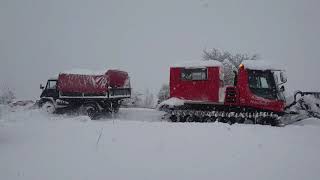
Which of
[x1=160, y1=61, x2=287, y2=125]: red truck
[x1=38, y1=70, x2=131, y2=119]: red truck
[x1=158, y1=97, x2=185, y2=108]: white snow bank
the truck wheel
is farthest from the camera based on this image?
the truck wheel

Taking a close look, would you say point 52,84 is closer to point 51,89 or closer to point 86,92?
point 51,89

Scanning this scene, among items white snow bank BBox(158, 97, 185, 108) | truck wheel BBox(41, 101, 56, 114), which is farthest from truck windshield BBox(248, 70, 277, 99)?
truck wheel BBox(41, 101, 56, 114)

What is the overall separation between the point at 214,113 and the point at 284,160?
30.7ft

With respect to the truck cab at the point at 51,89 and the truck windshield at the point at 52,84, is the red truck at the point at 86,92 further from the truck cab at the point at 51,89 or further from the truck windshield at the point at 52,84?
the truck windshield at the point at 52,84

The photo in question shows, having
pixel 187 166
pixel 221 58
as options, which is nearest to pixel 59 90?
pixel 187 166

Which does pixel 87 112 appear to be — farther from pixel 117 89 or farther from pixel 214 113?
pixel 214 113

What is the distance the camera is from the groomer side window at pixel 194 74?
16.8 m

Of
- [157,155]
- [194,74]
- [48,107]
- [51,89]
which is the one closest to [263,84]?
[194,74]

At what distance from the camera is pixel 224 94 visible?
16.8m

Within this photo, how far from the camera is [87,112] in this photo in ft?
63.4

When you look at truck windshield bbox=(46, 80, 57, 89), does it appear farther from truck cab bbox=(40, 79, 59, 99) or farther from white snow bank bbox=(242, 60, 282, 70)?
white snow bank bbox=(242, 60, 282, 70)

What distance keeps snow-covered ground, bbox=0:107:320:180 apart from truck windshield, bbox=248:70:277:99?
623 cm

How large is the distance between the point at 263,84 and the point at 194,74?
356 cm

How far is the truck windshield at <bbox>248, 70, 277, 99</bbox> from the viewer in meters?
16.0
